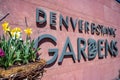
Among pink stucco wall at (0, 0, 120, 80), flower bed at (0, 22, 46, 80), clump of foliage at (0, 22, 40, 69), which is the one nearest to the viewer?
flower bed at (0, 22, 46, 80)

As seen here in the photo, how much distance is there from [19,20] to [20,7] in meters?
0.17

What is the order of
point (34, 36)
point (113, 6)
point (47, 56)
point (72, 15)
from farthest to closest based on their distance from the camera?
point (113, 6) < point (72, 15) < point (47, 56) < point (34, 36)

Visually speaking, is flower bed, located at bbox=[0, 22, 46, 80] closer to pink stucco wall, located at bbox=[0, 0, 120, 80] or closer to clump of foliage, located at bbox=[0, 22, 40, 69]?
clump of foliage, located at bbox=[0, 22, 40, 69]

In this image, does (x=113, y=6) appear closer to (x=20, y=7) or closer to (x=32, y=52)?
(x=20, y=7)

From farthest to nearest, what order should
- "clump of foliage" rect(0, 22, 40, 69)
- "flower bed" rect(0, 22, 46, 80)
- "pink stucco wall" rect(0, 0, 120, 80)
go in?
"pink stucco wall" rect(0, 0, 120, 80), "clump of foliage" rect(0, 22, 40, 69), "flower bed" rect(0, 22, 46, 80)

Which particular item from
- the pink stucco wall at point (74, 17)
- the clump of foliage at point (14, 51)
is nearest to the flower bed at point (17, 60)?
the clump of foliage at point (14, 51)

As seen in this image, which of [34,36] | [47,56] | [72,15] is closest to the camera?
[34,36]

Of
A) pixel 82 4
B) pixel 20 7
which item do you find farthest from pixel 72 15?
pixel 20 7

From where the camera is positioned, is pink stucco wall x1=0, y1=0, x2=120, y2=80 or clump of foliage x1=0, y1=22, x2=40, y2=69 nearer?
clump of foliage x1=0, y1=22, x2=40, y2=69

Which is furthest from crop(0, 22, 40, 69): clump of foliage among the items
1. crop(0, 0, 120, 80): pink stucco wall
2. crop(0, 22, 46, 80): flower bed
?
crop(0, 0, 120, 80): pink stucco wall

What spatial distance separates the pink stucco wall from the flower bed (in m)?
0.59

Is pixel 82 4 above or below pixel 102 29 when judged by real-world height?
above

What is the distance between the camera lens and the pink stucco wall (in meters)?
3.17

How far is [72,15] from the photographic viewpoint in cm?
438
